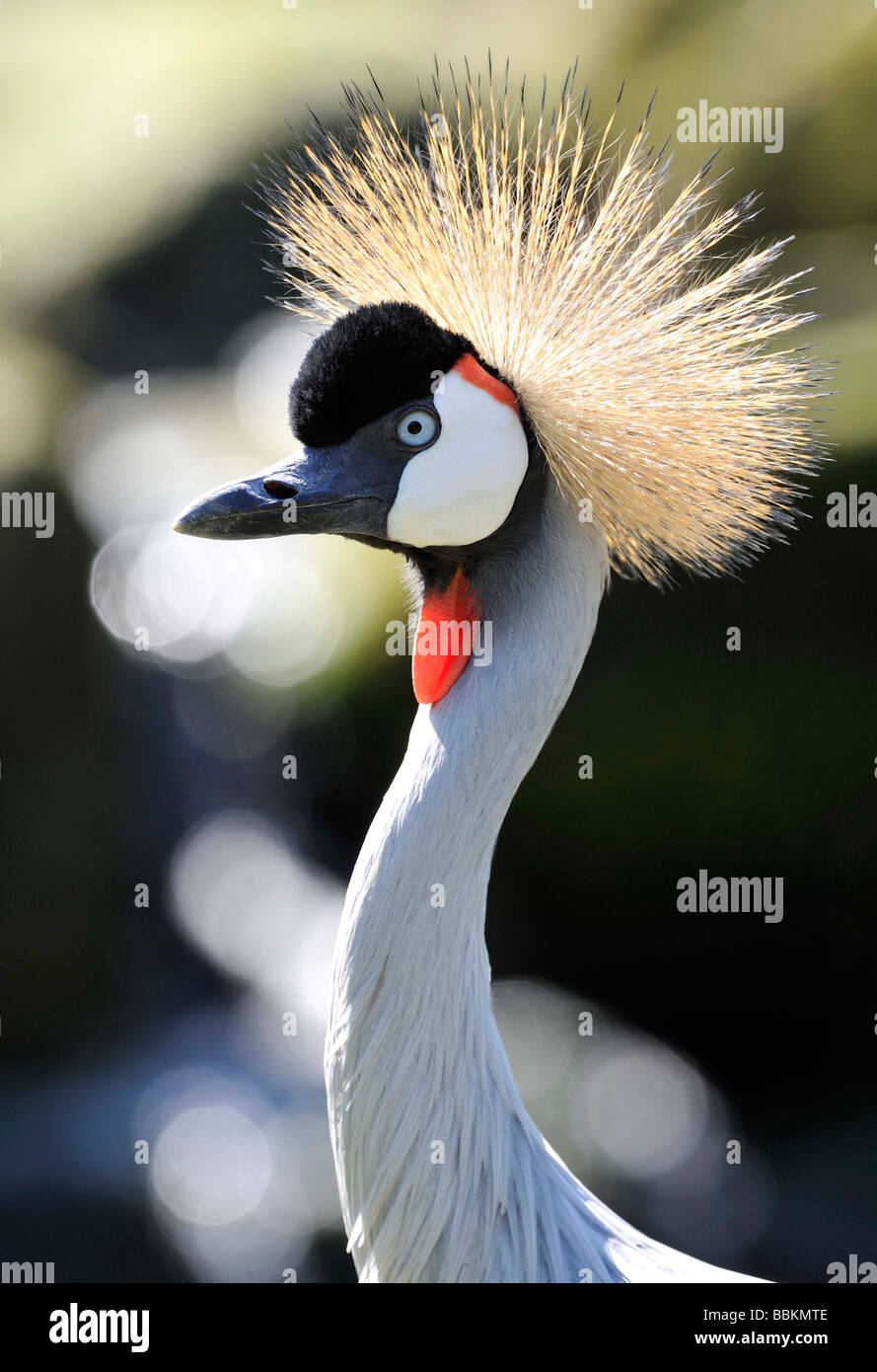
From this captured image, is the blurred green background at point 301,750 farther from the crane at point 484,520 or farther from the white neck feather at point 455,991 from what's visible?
the white neck feather at point 455,991

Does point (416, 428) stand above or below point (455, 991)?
above

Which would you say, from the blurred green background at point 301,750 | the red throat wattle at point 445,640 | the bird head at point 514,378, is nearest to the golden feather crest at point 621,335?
the bird head at point 514,378

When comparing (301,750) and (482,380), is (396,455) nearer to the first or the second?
(482,380)

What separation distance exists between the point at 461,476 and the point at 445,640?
13 centimetres

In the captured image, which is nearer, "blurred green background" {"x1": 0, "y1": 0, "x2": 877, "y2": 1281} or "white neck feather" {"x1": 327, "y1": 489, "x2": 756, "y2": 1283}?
"white neck feather" {"x1": 327, "y1": 489, "x2": 756, "y2": 1283}

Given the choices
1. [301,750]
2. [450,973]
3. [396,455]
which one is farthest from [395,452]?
[301,750]

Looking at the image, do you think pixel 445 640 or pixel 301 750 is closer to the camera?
pixel 445 640

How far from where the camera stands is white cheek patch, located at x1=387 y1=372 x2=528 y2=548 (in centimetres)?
106

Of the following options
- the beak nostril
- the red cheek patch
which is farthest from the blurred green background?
the beak nostril

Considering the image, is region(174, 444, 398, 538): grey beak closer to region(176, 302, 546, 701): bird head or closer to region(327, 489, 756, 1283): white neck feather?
region(176, 302, 546, 701): bird head

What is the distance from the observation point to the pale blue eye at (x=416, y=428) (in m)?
1.07

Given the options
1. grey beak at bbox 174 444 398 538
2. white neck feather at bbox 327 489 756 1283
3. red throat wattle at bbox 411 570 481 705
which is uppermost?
grey beak at bbox 174 444 398 538

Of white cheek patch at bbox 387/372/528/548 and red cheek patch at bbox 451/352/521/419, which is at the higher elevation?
red cheek patch at bbox 451/352/521/419

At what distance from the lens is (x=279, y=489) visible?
1.05 meters
